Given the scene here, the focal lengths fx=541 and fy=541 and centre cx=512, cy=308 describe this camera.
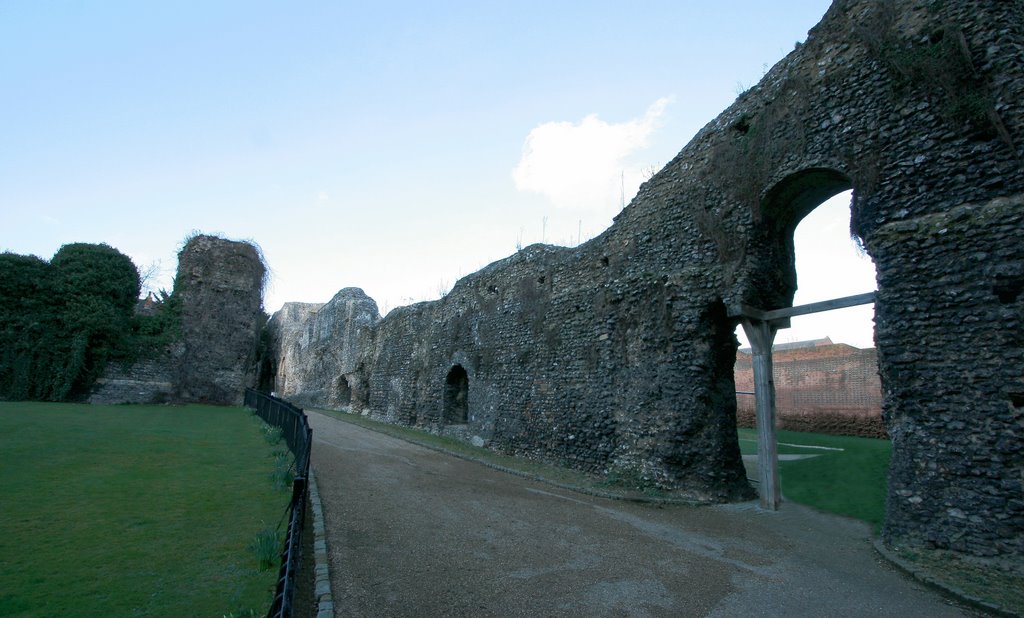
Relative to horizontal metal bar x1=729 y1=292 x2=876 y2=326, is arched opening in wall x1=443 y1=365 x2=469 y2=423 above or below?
below

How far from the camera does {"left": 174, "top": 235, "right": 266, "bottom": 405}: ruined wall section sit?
23.7 meters

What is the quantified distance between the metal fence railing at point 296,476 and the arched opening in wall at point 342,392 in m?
5.03

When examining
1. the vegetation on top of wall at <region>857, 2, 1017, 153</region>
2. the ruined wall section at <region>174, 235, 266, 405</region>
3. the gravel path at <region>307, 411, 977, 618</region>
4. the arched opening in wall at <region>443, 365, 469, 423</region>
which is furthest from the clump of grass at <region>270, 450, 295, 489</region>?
the ruined wall section at <region>174, 235, 266, 405</region>

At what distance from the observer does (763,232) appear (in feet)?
29.5

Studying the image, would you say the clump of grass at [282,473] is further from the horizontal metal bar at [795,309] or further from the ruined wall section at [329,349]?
the ruined wall section at [329,349]

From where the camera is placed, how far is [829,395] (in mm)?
23719

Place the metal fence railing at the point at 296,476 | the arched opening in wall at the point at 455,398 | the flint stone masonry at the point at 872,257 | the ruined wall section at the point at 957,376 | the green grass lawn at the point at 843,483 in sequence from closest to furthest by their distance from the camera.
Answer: the metal fence railing at the point at 296,476 → the ruined wall section at the point at 957,376 → the flint stone masonry at the point at 872,257 → the green grass lawn at the point at 843,483 → the arched opening in wall at the point at 455,398

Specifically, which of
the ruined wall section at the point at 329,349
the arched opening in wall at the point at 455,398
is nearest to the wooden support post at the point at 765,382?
the arched opening in wall at the point at 455,398

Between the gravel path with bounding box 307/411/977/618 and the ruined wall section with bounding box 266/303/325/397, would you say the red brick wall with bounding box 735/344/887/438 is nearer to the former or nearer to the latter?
the gravel path with bounding box 307/411/977/618

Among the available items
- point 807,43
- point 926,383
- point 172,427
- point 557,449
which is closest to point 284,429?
point 172,427

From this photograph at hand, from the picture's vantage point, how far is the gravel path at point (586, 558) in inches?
184

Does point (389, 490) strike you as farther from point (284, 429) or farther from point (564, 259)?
point (564, 259)

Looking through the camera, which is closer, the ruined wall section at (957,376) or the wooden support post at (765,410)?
the ruined wall section at (957,376)

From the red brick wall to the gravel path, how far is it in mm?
14075
